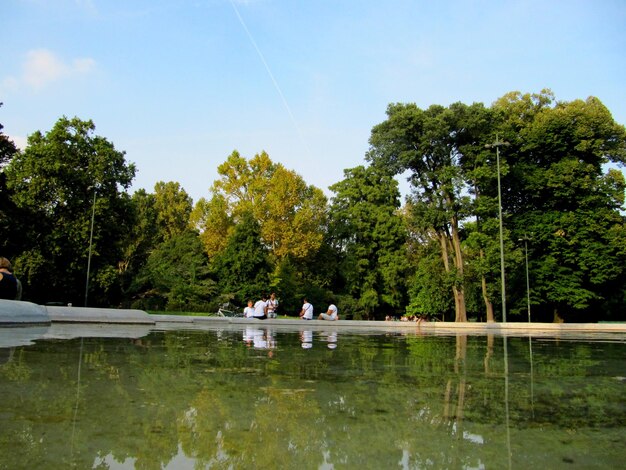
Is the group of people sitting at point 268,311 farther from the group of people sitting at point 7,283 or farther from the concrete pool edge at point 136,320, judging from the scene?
the group of people sitting at point 7,283

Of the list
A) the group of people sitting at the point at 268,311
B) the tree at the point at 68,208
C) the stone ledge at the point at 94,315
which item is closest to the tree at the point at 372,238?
the tree at the point at 68,208

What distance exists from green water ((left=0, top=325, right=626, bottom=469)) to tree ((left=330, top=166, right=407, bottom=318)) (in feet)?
140

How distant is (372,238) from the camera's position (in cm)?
4916

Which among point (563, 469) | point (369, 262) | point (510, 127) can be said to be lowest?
point (563, 469)

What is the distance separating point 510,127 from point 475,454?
40.3 m

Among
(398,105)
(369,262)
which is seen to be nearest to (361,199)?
(369,262)

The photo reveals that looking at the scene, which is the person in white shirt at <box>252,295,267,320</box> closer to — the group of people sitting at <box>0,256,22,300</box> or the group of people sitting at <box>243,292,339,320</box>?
the group of people sitting at <box>243,292,339,320</box>

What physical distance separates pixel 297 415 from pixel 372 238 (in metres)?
46.3

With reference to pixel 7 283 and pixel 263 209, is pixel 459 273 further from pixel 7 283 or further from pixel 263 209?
pixel 7 283

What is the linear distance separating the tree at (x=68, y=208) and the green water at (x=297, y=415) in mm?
35675

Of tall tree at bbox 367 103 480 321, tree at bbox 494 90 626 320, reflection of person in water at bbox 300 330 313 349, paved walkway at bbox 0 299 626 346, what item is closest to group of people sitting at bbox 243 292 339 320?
paved walkway at bbox 0 299 626 346

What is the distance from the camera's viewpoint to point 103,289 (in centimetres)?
4034

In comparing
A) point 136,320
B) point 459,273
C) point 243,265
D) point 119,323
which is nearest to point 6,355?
point 119,323

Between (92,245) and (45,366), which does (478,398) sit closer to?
(45,366)
